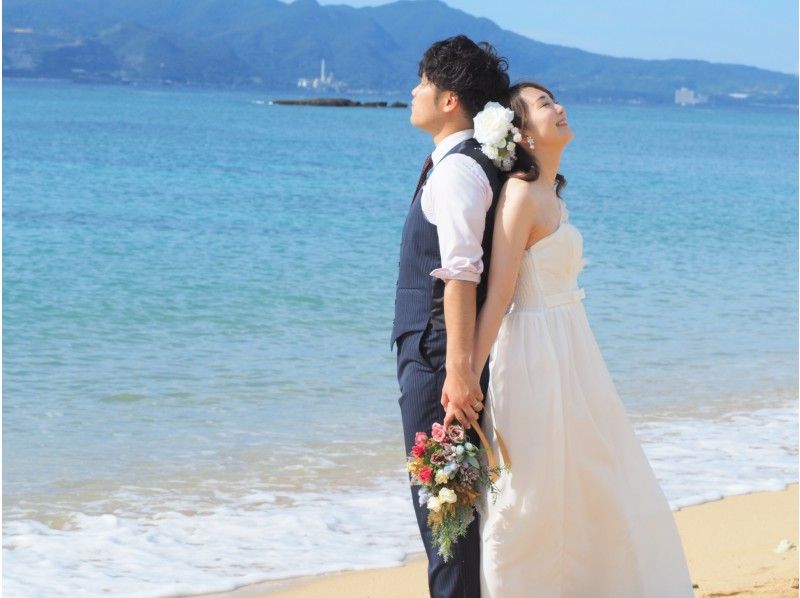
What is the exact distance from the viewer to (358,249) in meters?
16.9

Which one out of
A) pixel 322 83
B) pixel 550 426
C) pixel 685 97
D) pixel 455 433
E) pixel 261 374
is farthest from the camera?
pixel 322 83

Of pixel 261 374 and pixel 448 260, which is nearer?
pixel 448 260

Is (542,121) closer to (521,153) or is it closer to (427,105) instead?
(521,153)

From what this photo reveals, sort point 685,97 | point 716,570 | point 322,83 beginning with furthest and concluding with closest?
point 322,83 → point 685,97 → point 716,570

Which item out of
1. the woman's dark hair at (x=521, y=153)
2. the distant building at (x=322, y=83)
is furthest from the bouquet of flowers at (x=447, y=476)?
the distant building at (x=322, y=83)

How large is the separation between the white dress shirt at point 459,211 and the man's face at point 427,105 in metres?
0.14

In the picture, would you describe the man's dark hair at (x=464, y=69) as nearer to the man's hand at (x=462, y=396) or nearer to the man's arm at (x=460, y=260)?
the man's arm at (x=460, y=260)

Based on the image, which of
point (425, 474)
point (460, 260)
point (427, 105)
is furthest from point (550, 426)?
point (427, 105)

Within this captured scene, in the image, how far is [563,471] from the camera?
3.33 m

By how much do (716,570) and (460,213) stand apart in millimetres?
2301

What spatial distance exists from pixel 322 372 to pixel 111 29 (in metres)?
192

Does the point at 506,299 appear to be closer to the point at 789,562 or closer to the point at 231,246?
the point at 789,562

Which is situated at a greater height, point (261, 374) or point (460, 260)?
point (460, 260)

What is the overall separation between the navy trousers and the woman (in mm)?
42
